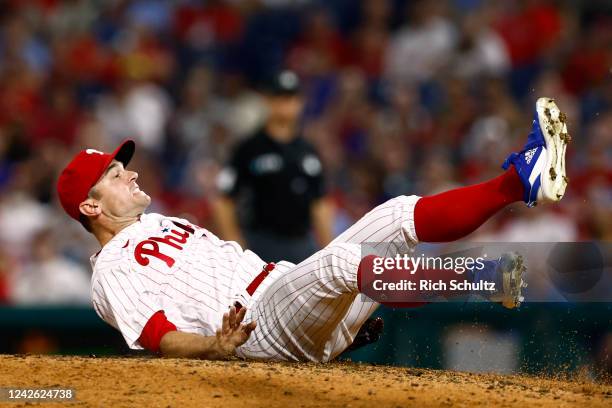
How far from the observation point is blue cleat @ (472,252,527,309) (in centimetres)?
414

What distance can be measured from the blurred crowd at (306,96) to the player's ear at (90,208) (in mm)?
2972

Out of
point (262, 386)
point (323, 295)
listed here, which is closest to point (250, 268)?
point (323, 295)

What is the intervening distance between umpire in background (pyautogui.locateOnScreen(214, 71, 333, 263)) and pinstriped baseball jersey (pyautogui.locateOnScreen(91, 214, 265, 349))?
107 inches

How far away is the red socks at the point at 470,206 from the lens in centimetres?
414

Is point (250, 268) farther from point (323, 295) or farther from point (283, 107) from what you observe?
point (283, 107)

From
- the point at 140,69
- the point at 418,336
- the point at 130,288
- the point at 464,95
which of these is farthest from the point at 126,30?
the point at 130,288

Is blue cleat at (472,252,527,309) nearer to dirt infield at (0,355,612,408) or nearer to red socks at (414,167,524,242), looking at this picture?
red socks at (414,167,524,242)

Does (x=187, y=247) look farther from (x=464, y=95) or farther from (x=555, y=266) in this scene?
(x=464, y=95)

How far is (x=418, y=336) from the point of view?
5836 mm

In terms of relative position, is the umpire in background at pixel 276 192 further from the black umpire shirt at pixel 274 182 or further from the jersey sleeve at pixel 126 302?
the jersey sleeve at pixel 126 302

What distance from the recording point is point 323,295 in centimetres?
428

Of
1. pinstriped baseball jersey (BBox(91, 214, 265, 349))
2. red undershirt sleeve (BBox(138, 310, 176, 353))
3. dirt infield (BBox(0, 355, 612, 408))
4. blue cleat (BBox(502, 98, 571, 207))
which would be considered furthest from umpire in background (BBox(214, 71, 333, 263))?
blue cleat (BBox(502, 98, 571, 207))

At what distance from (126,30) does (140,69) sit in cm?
67

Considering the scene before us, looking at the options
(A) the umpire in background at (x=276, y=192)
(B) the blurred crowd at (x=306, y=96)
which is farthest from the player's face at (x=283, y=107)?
(B) the blurred crowd at (x=306, y=96)
